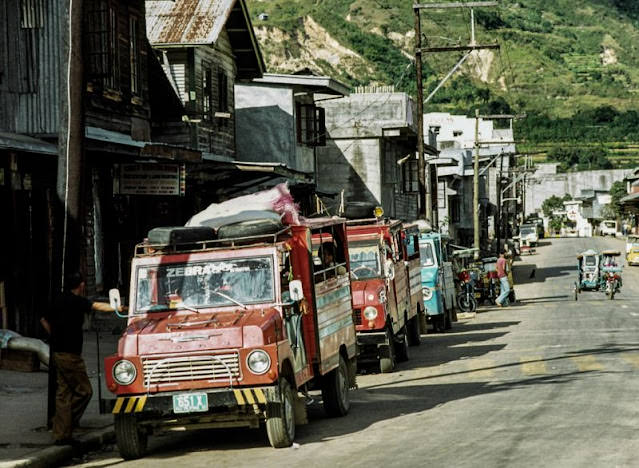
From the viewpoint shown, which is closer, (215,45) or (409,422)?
(409,422)

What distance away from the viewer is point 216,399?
41.7 feet

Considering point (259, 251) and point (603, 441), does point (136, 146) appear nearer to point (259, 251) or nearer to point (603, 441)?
point (259, 251)

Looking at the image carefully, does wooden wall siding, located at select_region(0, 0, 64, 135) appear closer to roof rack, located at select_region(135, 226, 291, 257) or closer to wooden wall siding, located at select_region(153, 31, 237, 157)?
wooden wall siding, located at select_region(153, 31, 237, 157)

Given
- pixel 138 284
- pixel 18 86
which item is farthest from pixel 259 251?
pixel 18 86

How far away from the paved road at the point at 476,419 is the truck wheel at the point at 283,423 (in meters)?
0.17

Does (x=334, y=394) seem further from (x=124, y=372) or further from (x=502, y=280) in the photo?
(x=502, y=280)

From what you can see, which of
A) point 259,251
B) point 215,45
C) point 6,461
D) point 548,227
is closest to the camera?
point 6,461

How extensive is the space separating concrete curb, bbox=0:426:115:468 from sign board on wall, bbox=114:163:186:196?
1159 cm

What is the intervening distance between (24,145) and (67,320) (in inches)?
260

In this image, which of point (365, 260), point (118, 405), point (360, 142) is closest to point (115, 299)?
point (118, 405)

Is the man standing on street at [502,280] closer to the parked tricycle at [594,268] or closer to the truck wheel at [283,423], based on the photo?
the parked tricycle at [594,268]

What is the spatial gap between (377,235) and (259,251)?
9801 mm

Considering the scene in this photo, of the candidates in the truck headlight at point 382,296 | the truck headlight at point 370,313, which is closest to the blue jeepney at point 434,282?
the truck headlight at point 382,296

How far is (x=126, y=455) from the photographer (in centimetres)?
1312
